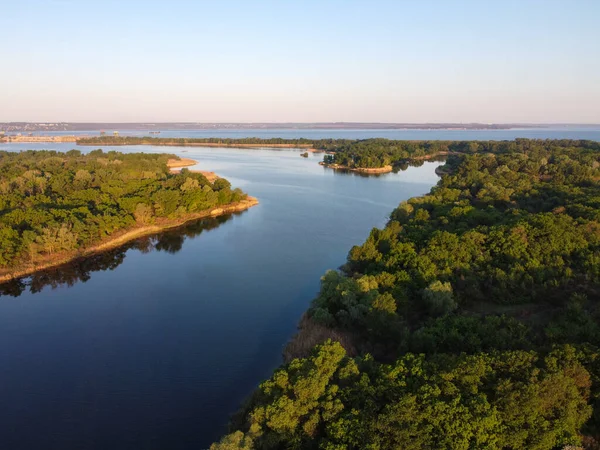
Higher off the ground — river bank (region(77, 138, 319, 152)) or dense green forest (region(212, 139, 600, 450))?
river bank (region(77, 138, 319, 152))

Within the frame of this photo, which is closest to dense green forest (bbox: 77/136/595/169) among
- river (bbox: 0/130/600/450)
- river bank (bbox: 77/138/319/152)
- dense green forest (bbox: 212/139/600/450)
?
river bank (bbox: 77/138/319/152)

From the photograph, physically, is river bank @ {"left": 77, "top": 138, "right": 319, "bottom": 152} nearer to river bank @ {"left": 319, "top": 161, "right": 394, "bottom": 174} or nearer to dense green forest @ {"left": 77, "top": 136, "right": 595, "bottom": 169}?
dense green forest @ {"left": 77, "top": 136, "right": 595, "bottom": 169}

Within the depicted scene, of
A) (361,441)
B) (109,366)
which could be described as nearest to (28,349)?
(109,366)

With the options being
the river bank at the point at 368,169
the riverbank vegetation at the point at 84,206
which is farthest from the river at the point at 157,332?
the river bank at the point at 368,169

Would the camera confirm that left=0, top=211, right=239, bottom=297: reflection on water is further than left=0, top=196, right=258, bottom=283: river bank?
No

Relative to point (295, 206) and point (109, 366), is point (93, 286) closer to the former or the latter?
point (109, 366)

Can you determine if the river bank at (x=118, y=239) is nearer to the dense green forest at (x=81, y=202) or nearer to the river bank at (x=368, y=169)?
the dense green forest at (x=81, y=202)

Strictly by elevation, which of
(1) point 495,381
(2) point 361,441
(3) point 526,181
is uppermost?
(3) point 526,181
